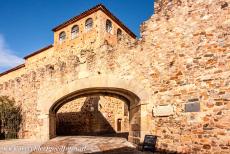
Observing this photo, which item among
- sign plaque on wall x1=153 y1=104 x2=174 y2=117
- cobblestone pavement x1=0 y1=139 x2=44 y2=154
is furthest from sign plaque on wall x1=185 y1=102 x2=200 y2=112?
cobblestone pavement x1=0 y1=139 x2=44 y2=154

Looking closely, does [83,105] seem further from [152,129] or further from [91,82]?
[152,129]

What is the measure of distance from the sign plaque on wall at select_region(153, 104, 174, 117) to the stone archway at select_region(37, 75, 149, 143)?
328 millimetres

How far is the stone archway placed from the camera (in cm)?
680

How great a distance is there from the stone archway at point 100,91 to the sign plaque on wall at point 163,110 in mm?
328

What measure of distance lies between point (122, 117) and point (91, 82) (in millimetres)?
8727

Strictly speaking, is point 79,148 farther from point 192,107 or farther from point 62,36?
point 62,36

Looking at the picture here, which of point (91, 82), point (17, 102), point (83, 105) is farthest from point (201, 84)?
point (83, 105)

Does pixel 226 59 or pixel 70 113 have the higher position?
pixel 226 59

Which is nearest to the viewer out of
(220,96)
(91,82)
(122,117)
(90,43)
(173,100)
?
(220,96)

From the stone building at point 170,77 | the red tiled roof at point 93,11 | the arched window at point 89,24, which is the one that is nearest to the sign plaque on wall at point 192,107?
the stone building at point 170,77

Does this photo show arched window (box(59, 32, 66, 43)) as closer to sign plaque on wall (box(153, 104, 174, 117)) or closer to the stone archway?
the stone archway

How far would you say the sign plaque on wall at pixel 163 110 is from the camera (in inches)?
243

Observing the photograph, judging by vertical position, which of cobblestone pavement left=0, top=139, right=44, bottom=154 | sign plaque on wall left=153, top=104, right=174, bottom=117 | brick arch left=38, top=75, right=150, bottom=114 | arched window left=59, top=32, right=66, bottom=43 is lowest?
cobblestone pavement left=0, top=139, right=44, bottom=154

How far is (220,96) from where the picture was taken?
5410mm
